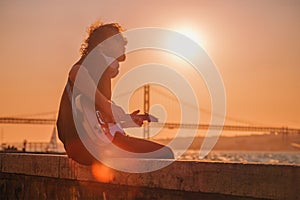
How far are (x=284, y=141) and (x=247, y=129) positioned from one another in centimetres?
1685

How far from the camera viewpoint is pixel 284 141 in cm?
8338

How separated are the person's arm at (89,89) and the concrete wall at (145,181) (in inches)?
14.5

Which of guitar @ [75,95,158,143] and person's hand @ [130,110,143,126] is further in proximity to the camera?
person's hand @ [130,110,143,126]

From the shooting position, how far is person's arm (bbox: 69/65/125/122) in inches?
159

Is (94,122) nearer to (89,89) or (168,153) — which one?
(89,89)

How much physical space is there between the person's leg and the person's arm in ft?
0.52

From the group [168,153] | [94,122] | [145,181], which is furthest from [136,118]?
[145,181]

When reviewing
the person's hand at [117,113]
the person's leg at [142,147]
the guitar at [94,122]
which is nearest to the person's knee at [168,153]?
the person's leg at [142,147]

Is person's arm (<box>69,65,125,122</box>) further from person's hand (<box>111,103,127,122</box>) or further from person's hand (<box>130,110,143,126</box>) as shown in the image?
person's hand (<box>130,110,143,126</box>)

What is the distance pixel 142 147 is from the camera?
3.99 meters

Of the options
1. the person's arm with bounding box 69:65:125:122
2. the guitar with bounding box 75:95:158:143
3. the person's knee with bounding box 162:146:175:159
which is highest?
the person's arm with bounding box 69:65:125:122

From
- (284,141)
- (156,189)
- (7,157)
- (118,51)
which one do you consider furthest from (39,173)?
(284,141)

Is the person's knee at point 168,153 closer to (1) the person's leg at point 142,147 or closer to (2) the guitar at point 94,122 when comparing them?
(1) the person's leg at point 142,147

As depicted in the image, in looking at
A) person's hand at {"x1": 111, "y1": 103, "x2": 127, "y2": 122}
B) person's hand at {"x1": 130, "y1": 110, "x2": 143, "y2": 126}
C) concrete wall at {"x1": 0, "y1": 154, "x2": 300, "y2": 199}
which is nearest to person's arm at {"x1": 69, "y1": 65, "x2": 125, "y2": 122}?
person's hand at {"x1": 111, "y1": 103, "x2": 127, "y2": 122}
